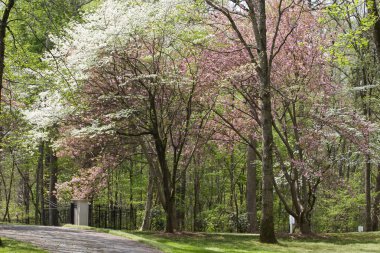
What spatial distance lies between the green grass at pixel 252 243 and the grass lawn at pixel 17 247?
9.38ft

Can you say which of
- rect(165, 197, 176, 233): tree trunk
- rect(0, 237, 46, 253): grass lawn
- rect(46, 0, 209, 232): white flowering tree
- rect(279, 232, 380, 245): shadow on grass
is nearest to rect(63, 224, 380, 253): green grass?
rect(279, 232, 380, 245): shadow on grass

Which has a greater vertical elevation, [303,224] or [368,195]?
[368,195]

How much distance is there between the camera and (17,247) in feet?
29.4

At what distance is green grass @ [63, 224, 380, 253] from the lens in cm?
1138

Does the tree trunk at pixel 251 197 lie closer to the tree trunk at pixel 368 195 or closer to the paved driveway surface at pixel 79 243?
the tree trunk at pixel 368 195

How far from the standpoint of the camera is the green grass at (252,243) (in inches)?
448

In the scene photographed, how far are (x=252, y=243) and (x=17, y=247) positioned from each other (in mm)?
6886

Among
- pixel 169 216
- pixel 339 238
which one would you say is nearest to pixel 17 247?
pixel 169 216

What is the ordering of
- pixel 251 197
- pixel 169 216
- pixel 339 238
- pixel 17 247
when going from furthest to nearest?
1. pixel 251 197
2. pixel 169 216
3. pixel 339 238
4. pixel 17 247

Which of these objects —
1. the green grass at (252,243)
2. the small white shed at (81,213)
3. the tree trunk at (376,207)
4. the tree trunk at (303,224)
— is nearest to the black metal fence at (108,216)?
the small white shed at (81,213)

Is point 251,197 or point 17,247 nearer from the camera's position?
point 17,247

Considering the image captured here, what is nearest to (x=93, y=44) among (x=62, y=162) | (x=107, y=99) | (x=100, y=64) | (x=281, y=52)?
(x=100, y=64)

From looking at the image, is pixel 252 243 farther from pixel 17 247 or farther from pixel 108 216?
pixel 108 216

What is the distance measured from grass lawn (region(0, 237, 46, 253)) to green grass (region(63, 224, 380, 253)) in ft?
9.38
